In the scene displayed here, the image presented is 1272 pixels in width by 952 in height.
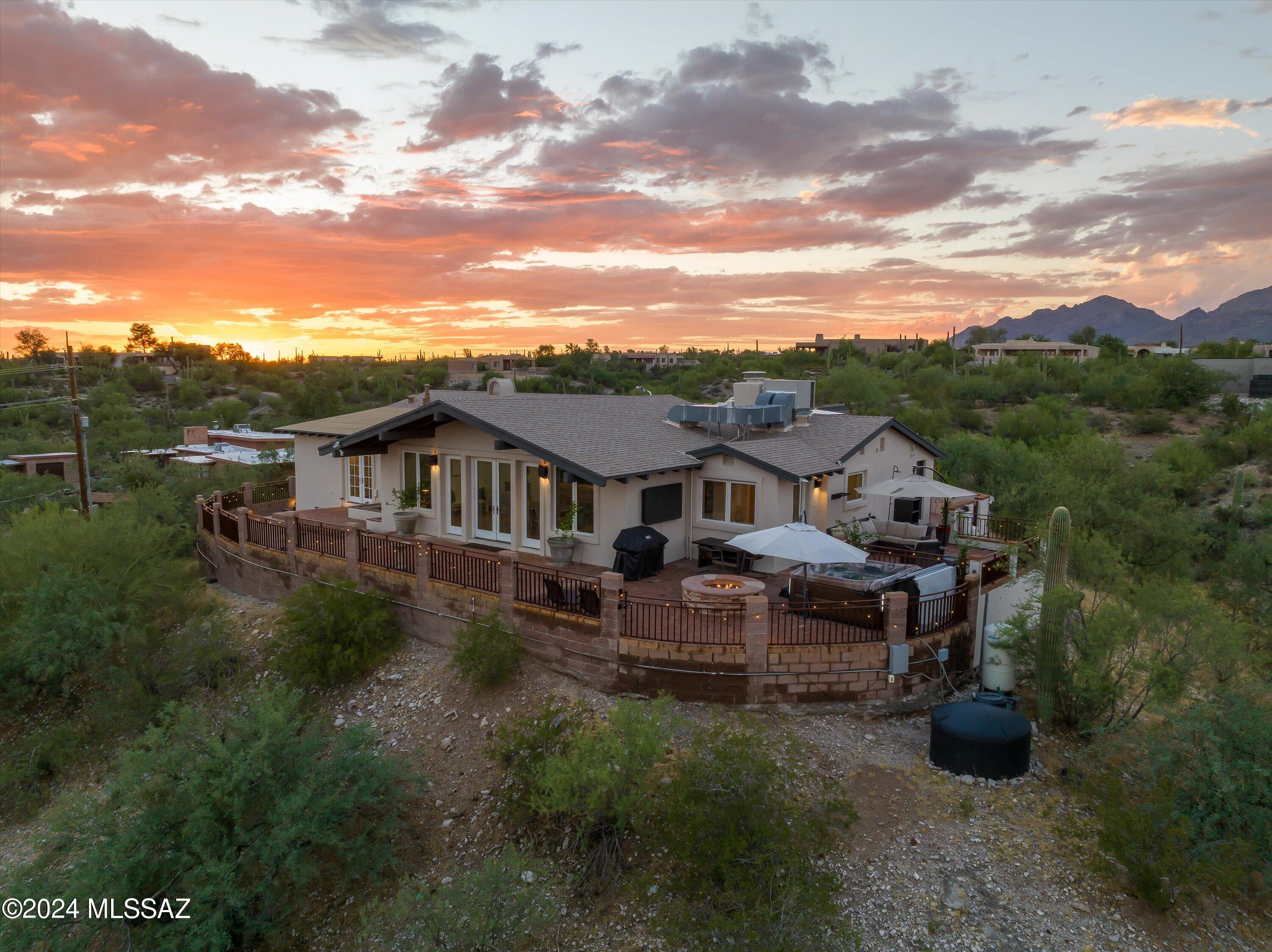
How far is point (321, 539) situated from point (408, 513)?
2084mm

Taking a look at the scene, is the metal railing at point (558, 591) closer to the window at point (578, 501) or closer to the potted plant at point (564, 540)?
the potted plant at point (564, 540)

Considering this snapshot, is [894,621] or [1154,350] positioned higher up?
[1154,350]

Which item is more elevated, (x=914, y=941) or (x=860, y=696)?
(x=860, y=696)

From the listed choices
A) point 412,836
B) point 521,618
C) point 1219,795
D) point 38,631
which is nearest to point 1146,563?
point 1219,795

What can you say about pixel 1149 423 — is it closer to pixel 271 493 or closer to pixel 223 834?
pixel 271 493

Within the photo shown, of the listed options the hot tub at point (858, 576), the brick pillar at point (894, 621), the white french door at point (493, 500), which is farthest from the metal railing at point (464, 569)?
the brick pillar at point (894, 621)

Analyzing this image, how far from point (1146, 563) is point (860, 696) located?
61.8ft

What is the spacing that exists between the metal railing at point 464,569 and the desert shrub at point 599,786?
4.01m

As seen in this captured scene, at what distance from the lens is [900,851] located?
9344 mm

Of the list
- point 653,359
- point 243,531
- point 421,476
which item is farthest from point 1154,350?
point 243,531

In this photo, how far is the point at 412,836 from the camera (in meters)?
10.4

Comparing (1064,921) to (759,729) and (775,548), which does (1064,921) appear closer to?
(759,729)

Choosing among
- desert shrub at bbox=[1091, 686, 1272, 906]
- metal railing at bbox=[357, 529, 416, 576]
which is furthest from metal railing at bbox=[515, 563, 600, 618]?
desert shrub at bbox=[1091, 686, 1272, 906]

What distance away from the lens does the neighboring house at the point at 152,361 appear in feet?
276
